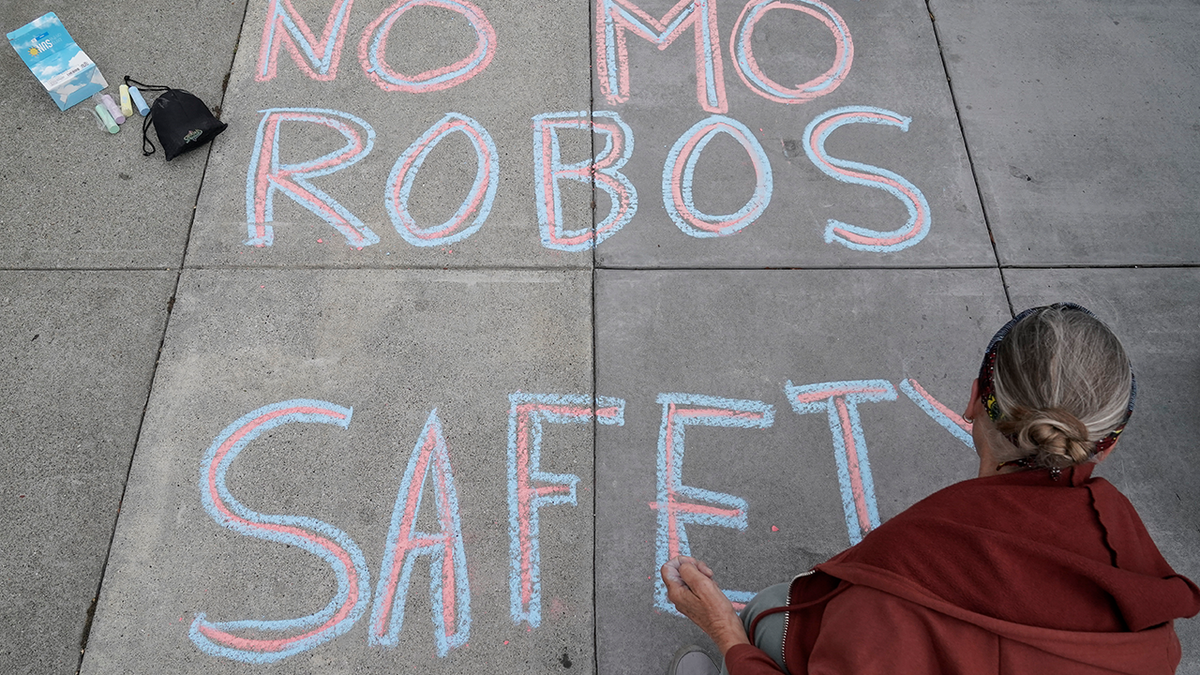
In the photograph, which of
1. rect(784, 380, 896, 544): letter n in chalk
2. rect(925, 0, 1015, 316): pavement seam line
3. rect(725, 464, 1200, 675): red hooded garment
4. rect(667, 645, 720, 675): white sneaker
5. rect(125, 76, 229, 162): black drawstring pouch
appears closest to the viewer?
rect(725, 464, 1200, 675): red hooded garment

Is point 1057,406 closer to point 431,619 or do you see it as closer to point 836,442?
point 836,442

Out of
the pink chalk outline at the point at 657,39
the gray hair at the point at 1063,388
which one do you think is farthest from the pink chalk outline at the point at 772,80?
the gray hair at the point at 1063,388

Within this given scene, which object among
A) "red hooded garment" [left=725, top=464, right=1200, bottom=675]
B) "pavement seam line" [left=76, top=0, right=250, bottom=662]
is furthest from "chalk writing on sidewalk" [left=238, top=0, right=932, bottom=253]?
"red hooded garment" [left=725, top=464, right=1200, bottom=675]

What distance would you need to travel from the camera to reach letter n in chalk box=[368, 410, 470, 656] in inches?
90.5

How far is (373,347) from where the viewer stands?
2779 mm

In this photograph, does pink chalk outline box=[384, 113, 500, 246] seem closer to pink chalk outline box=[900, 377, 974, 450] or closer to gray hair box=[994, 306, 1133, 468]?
pink chalk outline box=[900, 377, 974, 450]

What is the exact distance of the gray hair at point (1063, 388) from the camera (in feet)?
4.39

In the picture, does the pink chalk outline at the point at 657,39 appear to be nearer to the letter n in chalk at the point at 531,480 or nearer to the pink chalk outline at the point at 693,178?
the pink chalk outline at the point at 693,178

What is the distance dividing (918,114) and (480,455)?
253 cm

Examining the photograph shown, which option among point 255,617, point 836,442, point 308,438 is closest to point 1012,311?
point 836,442

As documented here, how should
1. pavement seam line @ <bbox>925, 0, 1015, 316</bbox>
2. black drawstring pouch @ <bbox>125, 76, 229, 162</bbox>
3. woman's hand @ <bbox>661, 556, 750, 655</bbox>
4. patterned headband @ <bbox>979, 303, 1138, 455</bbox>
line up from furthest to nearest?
black drawstring pouch @ <bbox>125, 76, 229, 162</bbox> < pavement seam line @ <bbox>925, 0, 1015, 316</bbox> < woman's hand @ <bbox>661, 556, 750, 655</bbox> < patterned headband @ <bbox>979, 303, 1138, 455</bbox>

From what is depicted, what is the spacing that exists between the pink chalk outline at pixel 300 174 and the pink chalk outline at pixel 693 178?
49.8 inches

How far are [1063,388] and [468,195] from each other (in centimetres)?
235

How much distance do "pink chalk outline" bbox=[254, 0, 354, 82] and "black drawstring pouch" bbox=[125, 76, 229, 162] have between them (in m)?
0.34
